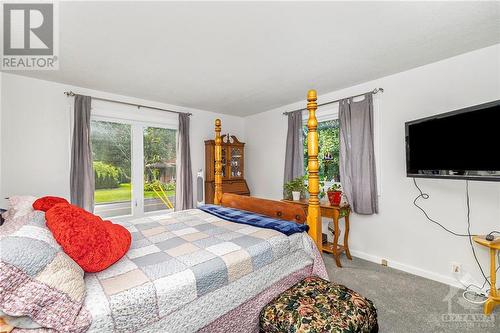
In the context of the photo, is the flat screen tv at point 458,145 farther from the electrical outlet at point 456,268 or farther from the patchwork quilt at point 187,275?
the patchwork quilt at point 187,275

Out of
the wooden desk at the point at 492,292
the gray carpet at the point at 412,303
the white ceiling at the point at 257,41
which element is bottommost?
the gray carpet at the point at 412,303

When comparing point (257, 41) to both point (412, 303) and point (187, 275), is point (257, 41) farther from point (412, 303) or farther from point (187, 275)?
point (412, 303)

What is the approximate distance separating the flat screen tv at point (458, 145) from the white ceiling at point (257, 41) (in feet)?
2.38

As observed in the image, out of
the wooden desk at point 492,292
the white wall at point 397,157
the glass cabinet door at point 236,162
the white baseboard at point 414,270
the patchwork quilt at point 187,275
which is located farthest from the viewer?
the glass cabinet door at point 236,162

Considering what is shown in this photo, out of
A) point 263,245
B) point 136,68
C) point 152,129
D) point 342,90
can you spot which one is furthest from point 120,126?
point 342,90

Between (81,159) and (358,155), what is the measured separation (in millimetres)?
3725

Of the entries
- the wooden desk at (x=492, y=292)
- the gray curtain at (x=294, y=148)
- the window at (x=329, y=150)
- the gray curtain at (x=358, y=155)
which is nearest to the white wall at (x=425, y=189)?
the gray curtain at (x=358, y=155)

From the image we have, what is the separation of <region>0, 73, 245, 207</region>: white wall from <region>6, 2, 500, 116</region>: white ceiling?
203 mm

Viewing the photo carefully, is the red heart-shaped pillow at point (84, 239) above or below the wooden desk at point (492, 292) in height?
above

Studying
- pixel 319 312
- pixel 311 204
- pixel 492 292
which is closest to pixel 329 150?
pixel 311 204

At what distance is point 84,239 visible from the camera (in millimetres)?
1218

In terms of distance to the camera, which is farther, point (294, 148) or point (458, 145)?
point (294, 148)

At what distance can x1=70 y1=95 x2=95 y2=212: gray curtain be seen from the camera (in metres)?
2.99

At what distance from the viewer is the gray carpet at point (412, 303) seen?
1813 millimetres
